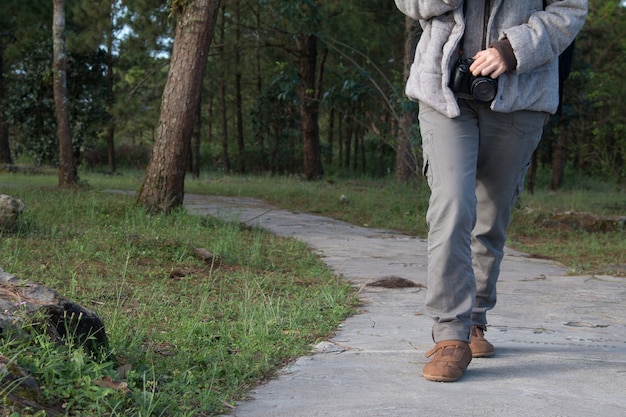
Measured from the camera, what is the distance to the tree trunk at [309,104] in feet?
68.7

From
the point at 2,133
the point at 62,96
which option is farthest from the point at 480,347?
the point at 2,133

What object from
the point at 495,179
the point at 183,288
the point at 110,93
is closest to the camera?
the point at 495,179

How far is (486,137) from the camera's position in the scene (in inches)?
124

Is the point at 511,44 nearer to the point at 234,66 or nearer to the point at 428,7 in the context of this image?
the point at 428,7

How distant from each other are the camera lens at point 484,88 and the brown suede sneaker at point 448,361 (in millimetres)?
948

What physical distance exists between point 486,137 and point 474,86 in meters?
0.24

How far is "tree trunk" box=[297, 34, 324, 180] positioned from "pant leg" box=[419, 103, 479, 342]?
17.6m

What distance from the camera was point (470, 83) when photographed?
3.03 metres

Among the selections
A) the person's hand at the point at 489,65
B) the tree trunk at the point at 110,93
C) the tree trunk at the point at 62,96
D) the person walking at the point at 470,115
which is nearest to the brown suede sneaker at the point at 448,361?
the person walking at the point at 470,115

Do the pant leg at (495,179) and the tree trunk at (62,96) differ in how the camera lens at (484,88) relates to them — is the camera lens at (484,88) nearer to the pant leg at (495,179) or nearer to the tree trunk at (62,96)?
the pant leg at (495,179)

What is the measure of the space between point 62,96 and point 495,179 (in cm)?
1027

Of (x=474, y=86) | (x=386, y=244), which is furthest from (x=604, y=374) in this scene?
(x=386, y=244)

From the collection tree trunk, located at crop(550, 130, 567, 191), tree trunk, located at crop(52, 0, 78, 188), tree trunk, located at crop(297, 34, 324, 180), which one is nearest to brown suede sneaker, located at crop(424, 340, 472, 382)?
tree trunk, located at crop(52, 0, 78, 188)

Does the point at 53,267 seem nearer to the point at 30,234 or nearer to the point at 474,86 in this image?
the point at 30,234
